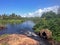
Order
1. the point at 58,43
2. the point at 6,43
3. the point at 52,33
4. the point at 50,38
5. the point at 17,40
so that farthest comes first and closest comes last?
the point at 52,33, the point at 50,38, the point at 58,43, the point at 17,40, the point at 6,43

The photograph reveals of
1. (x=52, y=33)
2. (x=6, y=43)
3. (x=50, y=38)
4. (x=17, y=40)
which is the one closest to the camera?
(x=6, y=43)

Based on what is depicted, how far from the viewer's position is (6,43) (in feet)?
69.7

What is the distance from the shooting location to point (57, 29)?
33625 millimetres

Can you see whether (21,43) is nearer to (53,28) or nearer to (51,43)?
(51,43)

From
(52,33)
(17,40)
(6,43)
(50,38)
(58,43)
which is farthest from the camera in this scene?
(52,33)

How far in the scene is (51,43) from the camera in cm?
2602

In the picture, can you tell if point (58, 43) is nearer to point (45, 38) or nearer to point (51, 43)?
point (51, 43)

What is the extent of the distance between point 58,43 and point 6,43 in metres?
10.4

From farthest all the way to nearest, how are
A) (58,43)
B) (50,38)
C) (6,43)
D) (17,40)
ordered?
1. (50,38)
2. (58,43)
3. (17,40)
4. (6,43)

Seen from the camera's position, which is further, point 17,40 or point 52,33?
point 52,33

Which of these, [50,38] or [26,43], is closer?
[26,43]

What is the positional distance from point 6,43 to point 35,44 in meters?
5.04

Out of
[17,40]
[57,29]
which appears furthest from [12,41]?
[57,29]

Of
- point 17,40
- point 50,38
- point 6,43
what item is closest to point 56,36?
point 50,38
